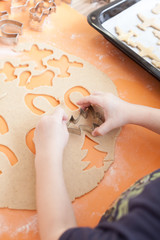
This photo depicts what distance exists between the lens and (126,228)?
433 millimetres

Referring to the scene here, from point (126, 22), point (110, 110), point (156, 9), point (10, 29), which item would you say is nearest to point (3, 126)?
point (110, 110)

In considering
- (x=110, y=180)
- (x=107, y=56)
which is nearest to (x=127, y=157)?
(x=110, y=180)

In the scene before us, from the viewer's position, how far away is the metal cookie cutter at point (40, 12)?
1.01 m

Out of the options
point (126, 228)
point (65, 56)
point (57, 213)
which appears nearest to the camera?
point (126, 228)

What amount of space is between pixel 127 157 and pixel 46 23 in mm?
668

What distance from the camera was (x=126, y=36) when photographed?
101 centimetres

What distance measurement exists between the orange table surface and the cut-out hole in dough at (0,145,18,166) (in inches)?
5.1

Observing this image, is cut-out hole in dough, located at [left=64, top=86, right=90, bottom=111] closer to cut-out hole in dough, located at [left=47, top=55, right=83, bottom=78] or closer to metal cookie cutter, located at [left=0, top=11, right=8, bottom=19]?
cut-out hole in dough, located at [left=47, top=55, right=83, bottom=78]

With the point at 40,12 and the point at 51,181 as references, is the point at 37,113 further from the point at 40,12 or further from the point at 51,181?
the point at 40,12

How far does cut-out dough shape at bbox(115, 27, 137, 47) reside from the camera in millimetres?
993

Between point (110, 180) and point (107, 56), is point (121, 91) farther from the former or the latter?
point (110, 180)

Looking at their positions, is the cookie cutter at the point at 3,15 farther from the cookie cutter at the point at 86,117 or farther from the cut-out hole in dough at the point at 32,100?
the cookie cutter at the point at 86,117

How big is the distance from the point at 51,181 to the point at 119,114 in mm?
299

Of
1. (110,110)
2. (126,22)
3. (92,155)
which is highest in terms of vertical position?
(126,22)
